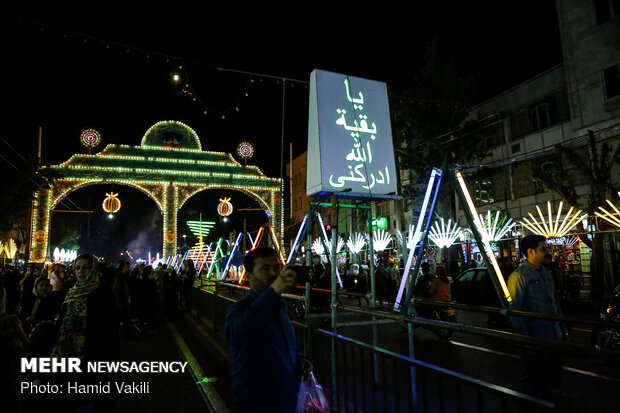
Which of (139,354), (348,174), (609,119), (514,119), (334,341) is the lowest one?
A: (139,354)

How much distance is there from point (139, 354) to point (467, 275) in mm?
11582

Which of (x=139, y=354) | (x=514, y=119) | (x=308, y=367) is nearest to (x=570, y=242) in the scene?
(x=514, y=119)

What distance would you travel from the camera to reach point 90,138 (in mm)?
33562

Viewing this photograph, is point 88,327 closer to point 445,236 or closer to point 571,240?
point 445,236

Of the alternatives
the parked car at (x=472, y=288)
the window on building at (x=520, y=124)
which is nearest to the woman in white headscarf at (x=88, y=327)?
the parked car at (x=472, y=288)

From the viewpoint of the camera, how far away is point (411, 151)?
25828 millimetres

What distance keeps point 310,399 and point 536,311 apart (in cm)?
306

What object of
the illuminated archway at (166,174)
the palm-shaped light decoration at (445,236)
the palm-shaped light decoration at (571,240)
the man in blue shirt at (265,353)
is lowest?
the man in blue shirt at (265,353)

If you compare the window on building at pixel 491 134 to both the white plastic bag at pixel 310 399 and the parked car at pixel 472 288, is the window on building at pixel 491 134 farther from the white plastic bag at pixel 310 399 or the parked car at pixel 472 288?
the white plastic bag at pixel 310 399

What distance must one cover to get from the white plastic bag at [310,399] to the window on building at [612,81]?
948 inches

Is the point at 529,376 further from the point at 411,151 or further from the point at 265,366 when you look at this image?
the point at 411,151

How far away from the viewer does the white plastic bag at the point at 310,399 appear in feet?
8.62

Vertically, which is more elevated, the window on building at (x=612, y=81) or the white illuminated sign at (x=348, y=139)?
the window on building at (x=612, y=81)

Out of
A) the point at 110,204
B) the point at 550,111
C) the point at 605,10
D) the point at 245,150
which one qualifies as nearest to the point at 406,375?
the point at 605,10
